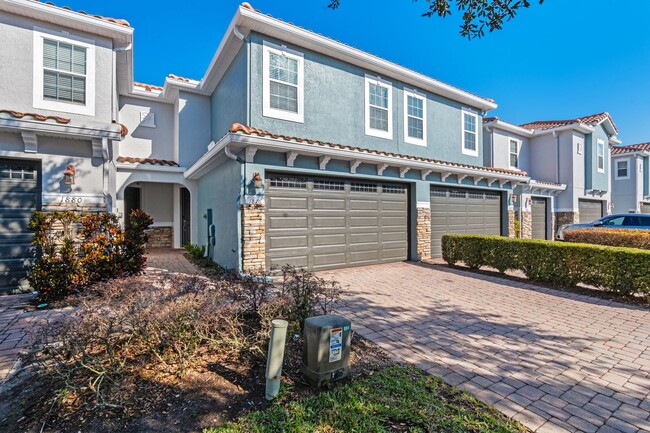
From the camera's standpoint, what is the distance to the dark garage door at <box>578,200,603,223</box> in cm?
1908

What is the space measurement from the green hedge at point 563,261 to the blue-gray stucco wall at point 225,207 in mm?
7005

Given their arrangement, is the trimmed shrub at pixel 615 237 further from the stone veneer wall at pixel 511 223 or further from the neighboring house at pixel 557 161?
the neighboring house at pixel 557 161

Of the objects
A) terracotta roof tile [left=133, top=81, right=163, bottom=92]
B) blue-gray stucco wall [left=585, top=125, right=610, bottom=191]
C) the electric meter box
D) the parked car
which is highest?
terracotta roof tile [left=133, top=81, right=163, bottom=92]

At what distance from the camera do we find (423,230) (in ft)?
36.6

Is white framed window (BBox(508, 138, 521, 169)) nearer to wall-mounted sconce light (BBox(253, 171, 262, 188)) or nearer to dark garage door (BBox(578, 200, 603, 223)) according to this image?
dark garage door (BBox(578, 200, 603, 223))

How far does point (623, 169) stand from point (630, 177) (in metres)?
0.80

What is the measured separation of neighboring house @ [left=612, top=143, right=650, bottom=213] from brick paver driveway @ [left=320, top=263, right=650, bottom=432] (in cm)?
2296

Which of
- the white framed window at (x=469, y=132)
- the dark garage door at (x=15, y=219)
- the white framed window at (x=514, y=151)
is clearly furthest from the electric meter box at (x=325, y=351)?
the white framed window at (x=514, y=151)

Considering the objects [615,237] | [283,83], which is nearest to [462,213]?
[615,237]

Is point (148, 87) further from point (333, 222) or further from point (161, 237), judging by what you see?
point (333, 222)

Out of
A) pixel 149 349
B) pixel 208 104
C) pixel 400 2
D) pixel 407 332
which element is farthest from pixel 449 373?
pixel 208 104

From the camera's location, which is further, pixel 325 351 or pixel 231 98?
pixel 231 98

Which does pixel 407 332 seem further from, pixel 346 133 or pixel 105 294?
pixel 346 133

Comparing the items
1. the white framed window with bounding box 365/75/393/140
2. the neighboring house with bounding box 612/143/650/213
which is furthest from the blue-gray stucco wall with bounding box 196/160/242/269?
the neighboring house with bounding box 612/143/650/213
